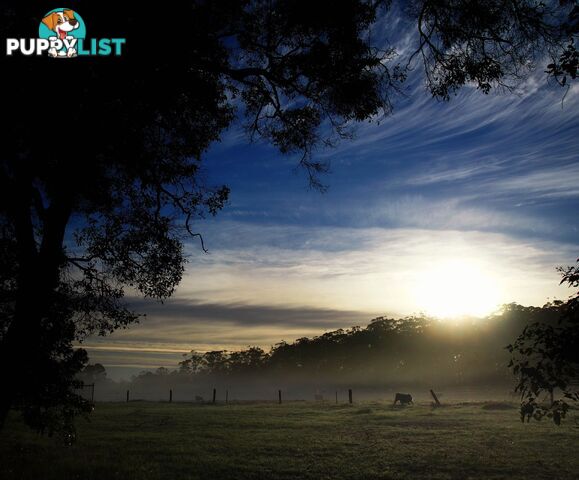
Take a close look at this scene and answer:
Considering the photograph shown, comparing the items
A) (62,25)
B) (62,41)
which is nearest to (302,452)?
(62,41)

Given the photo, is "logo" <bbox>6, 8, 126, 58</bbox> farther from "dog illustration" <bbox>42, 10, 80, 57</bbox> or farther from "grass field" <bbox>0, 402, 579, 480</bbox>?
"grass field" <bbox>0, 402, 579, 480</bbox>

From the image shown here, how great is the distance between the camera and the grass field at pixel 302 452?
13.6 meters

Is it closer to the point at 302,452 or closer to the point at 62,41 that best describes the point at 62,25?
the point at 62,41

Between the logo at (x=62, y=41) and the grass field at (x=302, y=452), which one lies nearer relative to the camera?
the logo at (x=62, y=41)

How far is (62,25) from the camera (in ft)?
30.0

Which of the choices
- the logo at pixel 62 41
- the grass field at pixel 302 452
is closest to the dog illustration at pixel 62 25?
the logo at pixel 62 41

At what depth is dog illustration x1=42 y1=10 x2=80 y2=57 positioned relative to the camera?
912cm

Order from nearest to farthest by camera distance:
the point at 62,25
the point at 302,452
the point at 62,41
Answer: the point at 62,41 < the point at 62,25 < the point at 302,452

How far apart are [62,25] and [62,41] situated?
0.42 metres

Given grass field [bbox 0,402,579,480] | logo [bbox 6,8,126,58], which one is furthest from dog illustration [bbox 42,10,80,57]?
grass field [bbox 0,402,579,480]

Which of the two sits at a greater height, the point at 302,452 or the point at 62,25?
the point at 62,25

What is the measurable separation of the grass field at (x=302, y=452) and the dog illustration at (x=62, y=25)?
1176 cm

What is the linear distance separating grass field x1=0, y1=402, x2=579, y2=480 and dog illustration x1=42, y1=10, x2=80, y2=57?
11.8 meters

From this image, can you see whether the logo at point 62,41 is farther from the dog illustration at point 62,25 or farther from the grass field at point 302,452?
the grass field at point 302,452
